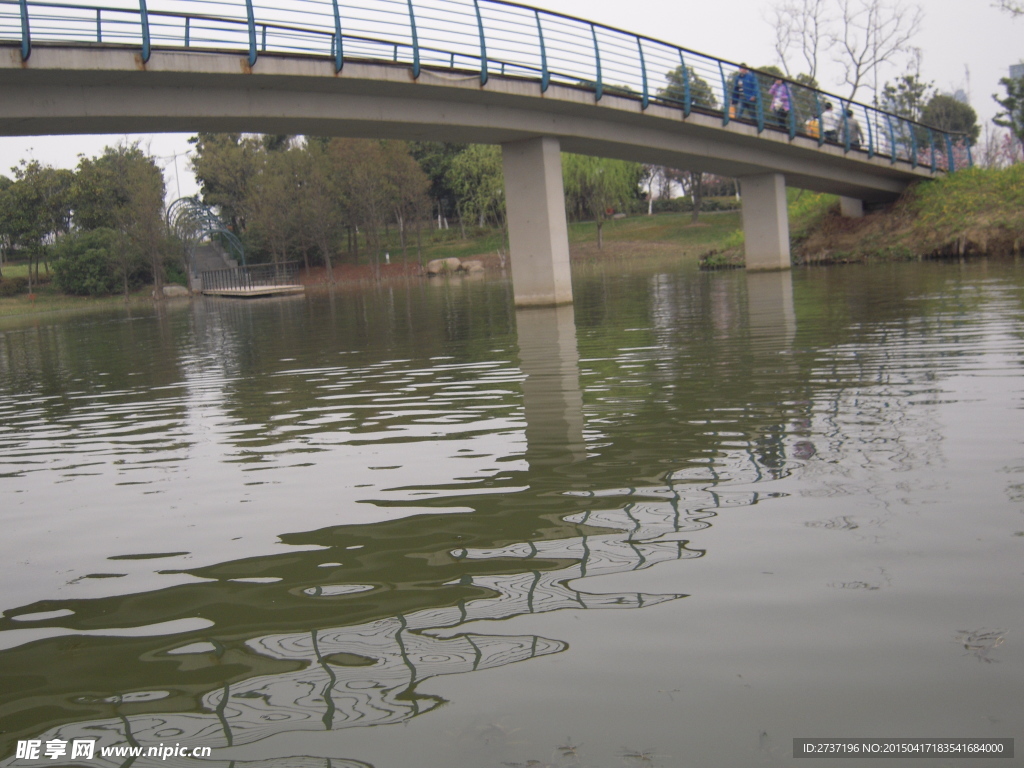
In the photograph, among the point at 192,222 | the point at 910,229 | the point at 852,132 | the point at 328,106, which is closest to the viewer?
the point at 328,106

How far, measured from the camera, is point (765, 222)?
31.4 m

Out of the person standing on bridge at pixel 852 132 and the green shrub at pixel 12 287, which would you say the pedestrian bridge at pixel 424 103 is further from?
the green shrub at pixel 12 287

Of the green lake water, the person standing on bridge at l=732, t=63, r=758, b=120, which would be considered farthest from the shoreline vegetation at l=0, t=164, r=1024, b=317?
the green lake water

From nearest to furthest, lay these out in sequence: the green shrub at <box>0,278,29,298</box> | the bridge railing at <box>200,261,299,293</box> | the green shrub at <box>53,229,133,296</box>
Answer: the bridge railing at <box>200,261,299,293</box> → the green shrub at <box>53,229,133,296</box> → the green shrub at <box>0,278,29,298</box>

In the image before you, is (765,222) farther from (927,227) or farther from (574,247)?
(574,247)

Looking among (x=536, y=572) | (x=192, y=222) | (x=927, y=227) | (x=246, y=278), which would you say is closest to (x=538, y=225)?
(x=927, y=227)

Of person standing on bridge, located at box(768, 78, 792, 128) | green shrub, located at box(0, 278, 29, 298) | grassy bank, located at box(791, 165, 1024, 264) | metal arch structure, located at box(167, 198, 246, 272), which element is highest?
metal arch structure, located at box(167, 198, 246, 272)

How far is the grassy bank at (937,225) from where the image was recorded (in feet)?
93.8

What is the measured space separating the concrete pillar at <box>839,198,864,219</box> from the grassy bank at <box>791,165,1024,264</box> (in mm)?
315

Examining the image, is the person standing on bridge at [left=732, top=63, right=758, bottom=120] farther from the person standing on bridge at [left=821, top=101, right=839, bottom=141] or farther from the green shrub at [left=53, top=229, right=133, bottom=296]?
the green shrub at [left=53, top=229, right=133, bottom=296]

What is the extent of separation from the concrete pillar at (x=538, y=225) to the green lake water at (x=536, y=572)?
1368 centimetres

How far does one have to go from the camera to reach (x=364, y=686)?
8.36ft

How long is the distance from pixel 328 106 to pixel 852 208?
2514 centimetres

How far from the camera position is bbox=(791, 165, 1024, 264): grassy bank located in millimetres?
28578
